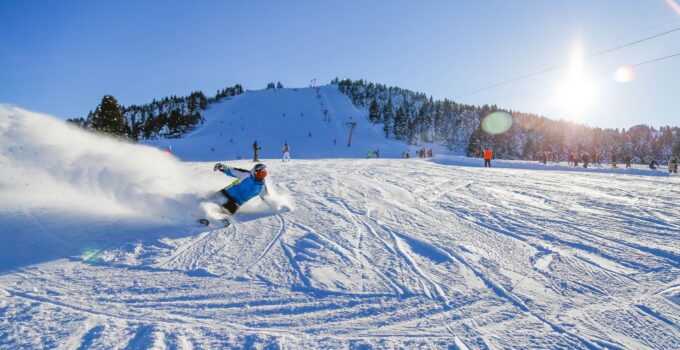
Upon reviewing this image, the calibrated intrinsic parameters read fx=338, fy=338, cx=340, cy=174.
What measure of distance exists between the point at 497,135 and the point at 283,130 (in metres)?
60.7

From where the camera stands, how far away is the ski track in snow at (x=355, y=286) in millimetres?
2455

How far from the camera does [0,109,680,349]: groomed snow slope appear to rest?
250 centimetres

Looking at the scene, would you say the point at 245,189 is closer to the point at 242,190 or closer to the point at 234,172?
the point at 242,190

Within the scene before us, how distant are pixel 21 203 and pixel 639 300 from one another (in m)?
8.29

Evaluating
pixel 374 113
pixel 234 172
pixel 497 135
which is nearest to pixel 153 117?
pixel 374 113

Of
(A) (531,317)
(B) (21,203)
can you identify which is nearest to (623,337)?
(A) (531,317)

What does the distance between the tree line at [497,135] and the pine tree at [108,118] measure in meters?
57.6

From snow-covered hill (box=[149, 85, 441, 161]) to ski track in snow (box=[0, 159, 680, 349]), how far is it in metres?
36.5

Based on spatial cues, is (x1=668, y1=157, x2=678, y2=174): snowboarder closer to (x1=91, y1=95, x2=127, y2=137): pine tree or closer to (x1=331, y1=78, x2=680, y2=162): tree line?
(x1=91, y1=95, x2=127, y2=137): pine tree

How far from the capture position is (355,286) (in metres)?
3.32

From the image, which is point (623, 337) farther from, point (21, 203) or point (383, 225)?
point (21, 203)

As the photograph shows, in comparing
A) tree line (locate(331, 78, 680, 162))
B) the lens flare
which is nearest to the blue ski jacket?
tree line (locate(331, 78, 680, 162))

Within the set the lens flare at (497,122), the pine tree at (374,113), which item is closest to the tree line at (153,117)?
the pine tree at (374,113)

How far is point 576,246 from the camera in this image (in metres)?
4.59
